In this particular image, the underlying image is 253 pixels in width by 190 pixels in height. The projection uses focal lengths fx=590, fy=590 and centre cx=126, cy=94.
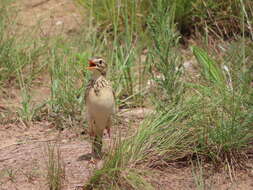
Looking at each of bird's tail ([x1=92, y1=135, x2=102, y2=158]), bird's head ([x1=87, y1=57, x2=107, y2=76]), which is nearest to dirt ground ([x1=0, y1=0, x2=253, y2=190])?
bird's tail ([x1=92, y1=135, x2=102, y2=158])

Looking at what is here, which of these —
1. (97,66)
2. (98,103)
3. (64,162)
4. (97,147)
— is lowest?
(64,162)

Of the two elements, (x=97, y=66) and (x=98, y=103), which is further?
(x=97, y=66)

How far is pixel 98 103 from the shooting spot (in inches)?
205

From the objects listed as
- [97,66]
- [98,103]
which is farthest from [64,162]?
[97,66]

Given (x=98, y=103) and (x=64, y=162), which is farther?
(x=64, y=162)

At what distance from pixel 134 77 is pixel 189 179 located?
2.32 m

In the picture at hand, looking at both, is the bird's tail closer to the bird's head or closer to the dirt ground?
the dirt ground

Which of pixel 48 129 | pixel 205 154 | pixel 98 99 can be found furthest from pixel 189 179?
pixel 48 129

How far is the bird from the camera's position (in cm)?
522

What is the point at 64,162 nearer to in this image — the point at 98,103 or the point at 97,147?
the point at 97,147

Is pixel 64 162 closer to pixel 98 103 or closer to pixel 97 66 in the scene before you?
pixel 98 103

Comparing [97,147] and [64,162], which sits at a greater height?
[97,147]

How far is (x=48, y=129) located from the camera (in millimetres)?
6371

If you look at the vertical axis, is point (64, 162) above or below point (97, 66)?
below
